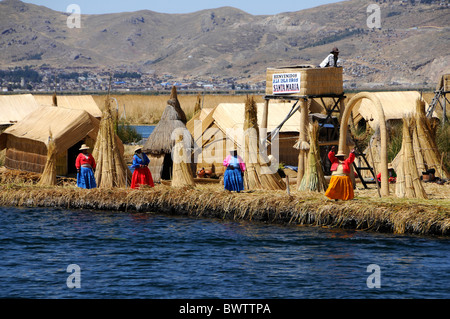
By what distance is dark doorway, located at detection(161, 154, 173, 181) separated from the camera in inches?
728

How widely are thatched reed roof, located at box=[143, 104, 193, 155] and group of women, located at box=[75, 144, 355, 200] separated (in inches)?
73.1

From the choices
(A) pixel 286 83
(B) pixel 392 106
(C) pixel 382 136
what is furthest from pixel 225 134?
(B) pixel 392 106

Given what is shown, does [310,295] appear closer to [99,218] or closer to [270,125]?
[99,218]

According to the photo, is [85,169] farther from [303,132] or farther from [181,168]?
[303,132]

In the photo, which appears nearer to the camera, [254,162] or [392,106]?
[254,162]

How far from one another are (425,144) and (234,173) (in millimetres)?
Answer: 5145

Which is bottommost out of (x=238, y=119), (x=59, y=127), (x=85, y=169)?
(x=85, y=169)

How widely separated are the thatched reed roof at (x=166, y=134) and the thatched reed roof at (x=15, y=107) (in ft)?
35.1

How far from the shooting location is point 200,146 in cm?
2050

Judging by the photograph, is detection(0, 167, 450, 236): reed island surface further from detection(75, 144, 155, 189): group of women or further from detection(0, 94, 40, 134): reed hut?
detection(0, 94, 40, 134): reed hut

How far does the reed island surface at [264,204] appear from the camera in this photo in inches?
523

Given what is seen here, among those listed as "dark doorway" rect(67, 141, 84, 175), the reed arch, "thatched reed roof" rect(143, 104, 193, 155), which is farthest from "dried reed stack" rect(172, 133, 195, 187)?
"dark doorway" rect(67, 141, 84, 175)

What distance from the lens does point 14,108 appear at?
28.3 metres
